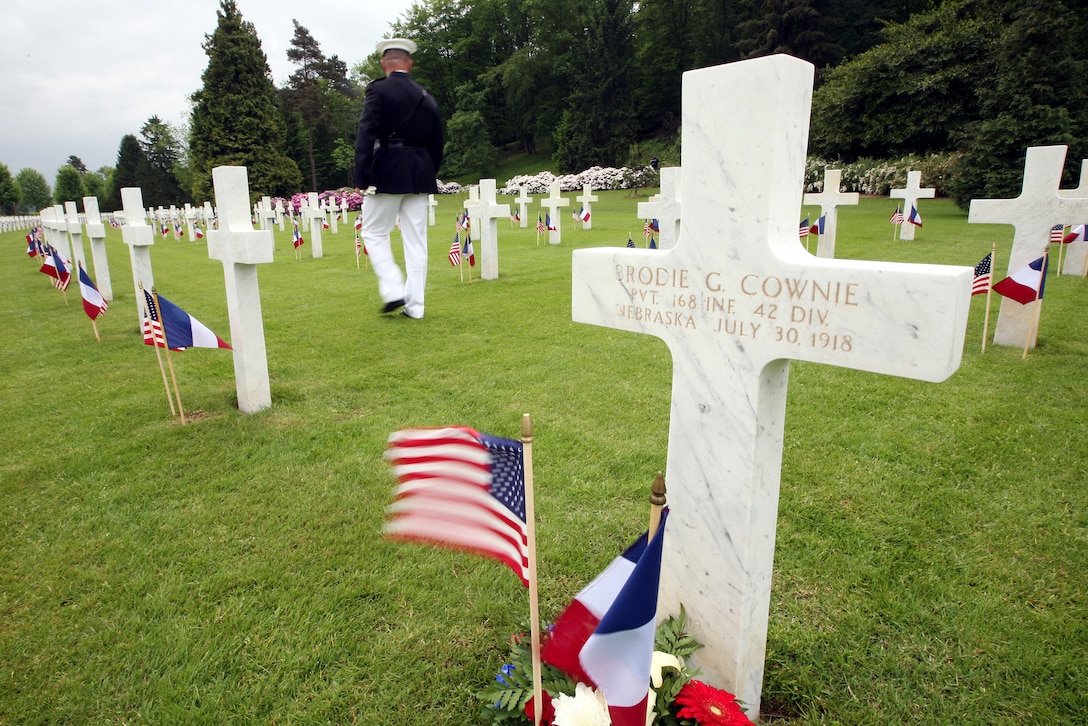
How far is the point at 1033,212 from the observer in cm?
558

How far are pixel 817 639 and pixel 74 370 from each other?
644cm

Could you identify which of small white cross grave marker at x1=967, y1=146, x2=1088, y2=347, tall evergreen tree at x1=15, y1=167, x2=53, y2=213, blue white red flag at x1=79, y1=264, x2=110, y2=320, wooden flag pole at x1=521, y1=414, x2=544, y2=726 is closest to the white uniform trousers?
blue white red flag at x1=79, y1=264, x2=110, y2=320

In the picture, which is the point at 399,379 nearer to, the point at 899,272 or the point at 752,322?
the point at 752,322

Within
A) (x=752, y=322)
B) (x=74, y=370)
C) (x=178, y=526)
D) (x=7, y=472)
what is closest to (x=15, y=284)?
(x=74, y=370)

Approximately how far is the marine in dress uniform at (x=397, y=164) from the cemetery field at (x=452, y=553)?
1.75 m

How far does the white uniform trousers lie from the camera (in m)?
7.28

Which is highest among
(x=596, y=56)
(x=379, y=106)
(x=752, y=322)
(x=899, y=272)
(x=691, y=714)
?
(x=596, y=56)

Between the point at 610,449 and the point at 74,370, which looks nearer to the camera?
the point at 610,449

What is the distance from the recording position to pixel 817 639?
229 centimetres

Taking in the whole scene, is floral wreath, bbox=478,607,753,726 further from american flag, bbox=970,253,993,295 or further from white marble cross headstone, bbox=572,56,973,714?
american flag, bbox=970,253,993,295

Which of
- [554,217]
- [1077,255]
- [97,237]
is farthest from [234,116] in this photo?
[1077,255]

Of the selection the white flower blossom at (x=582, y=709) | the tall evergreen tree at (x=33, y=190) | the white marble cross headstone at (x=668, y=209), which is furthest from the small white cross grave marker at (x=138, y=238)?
the tall evergreen tree at (x=33, y=190)

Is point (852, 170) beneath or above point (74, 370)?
above

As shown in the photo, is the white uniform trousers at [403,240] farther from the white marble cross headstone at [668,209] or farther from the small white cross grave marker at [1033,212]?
the small white cross grave marker at [1033,212]
